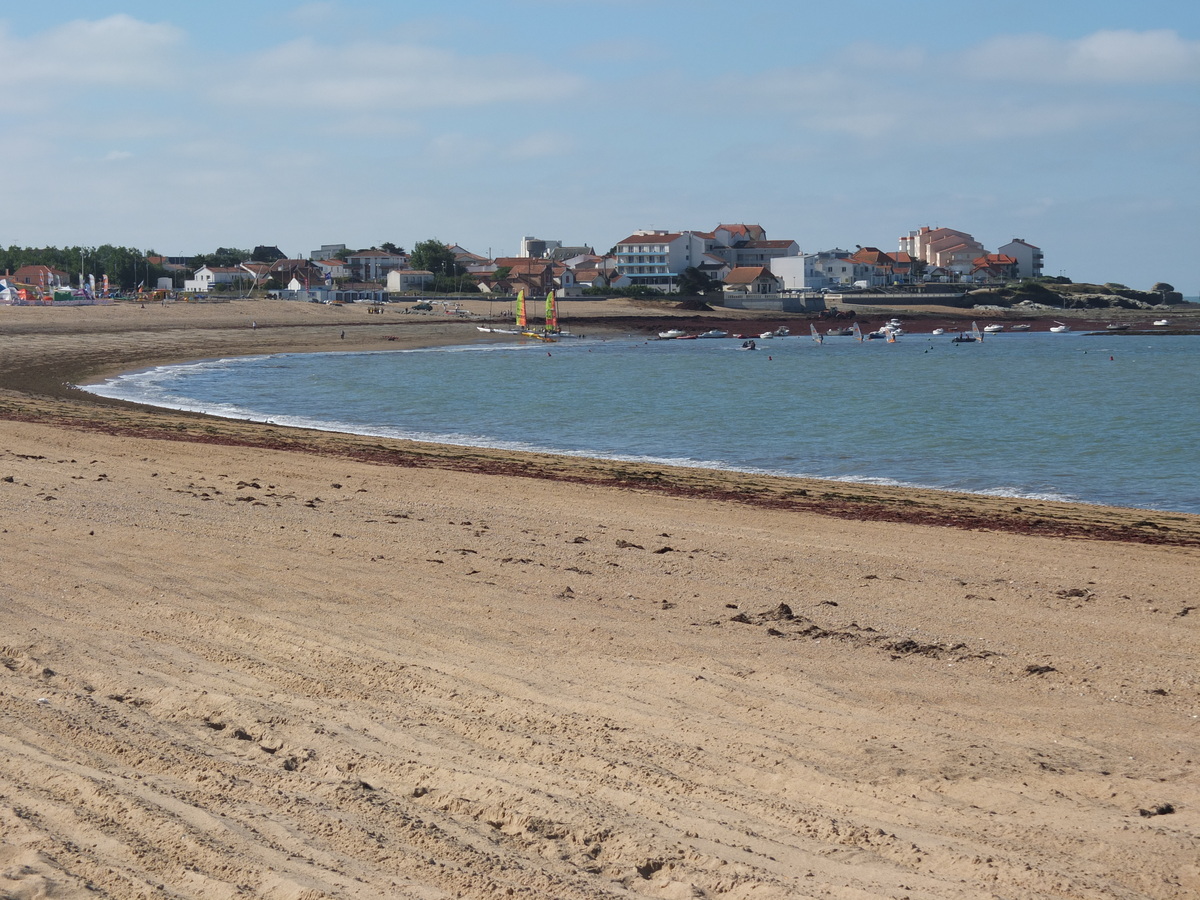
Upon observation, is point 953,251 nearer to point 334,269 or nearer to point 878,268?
A: point 878,268

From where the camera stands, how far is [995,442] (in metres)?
30.1

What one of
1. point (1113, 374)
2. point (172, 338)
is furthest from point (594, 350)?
point (1113, 374)

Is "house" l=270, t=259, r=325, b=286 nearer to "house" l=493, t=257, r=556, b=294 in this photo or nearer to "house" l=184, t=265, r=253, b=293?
"house" l=184, t=265, r=253, b=293

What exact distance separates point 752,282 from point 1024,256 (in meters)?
71.6

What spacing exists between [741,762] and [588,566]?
5.61 m

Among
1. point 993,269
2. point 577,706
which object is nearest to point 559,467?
point 577,706

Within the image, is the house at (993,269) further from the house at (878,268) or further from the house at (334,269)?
the house at (334,269)

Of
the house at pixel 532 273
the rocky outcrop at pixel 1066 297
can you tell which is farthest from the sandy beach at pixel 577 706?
the rocky outcrop at pixel 1066 297

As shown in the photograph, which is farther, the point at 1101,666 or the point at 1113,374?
the point at 1113,374

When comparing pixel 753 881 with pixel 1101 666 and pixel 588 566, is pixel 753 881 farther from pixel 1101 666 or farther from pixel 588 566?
pixel 588 566

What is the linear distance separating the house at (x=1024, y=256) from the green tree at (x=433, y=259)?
9332cm

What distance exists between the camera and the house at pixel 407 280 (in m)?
141

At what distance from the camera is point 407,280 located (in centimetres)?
14250

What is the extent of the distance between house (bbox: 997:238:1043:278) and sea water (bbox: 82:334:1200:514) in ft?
395
